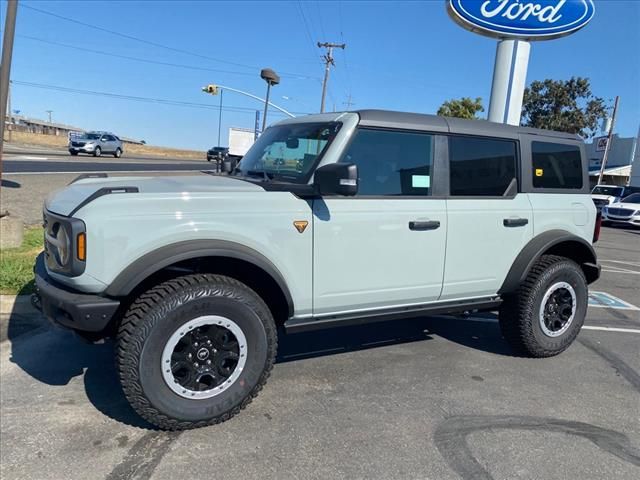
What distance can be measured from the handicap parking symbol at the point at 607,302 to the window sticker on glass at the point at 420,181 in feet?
13.8

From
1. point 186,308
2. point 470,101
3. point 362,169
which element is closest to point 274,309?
point 186,308

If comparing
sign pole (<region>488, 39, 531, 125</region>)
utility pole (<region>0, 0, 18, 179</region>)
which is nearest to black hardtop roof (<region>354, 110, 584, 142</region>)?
utility pole (<region>0, 0, 18, 179</region>)

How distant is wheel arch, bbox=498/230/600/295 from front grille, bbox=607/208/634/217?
1784 cm

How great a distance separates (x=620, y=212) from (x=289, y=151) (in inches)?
800

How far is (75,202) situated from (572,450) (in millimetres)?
3371

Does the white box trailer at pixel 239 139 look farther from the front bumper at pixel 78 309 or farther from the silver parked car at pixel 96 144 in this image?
the front bumper at pixel 78 309

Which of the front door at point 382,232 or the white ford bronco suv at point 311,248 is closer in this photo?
the white ford bronco suv at point 311,248

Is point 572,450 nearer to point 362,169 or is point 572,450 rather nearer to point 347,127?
point 362,169

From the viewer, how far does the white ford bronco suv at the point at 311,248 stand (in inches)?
109

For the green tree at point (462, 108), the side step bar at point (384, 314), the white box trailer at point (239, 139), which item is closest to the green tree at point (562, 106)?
the green tree at point (462, 108)

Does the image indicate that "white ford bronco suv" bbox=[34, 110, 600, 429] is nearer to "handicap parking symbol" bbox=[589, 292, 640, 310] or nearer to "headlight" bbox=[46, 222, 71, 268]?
"headlight" bbox=[46, 222, 71, 268]

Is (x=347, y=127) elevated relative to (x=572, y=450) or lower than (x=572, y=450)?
elevated

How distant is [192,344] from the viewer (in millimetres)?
2973

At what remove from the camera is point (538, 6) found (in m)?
11.0
